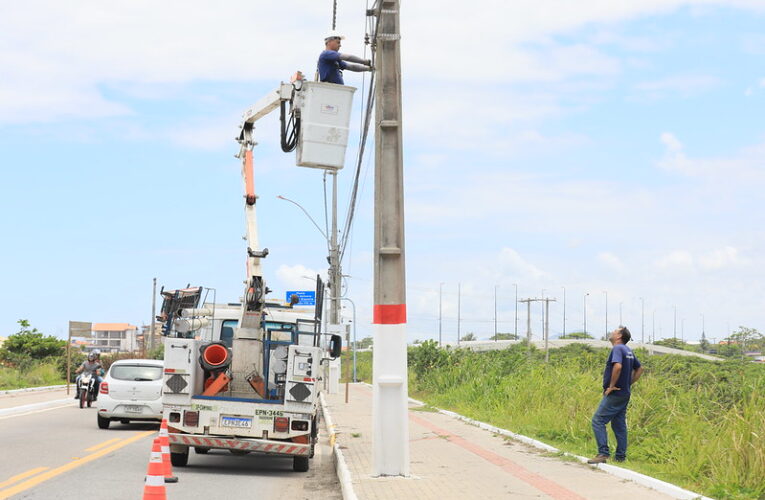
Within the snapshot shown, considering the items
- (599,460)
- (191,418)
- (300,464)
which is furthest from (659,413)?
(191,418)

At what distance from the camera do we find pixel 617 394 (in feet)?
42.8

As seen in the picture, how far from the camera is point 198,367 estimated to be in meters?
14.7

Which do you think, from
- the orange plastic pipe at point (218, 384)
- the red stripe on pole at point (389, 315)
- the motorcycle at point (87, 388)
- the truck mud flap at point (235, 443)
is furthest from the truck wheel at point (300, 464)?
the motorcycle at point (87, 388)

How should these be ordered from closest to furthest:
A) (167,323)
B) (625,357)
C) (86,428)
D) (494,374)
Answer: (625,357)
(167,323)
(86,428)
(494,374)

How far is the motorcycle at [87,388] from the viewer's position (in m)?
28.9

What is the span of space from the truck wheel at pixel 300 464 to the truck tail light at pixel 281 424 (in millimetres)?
799

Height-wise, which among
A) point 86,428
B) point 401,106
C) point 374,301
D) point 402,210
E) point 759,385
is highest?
point 401,106

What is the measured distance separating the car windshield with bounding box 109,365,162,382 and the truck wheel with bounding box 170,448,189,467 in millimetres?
7295

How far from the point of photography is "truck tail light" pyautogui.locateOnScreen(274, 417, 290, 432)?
14.2 meters

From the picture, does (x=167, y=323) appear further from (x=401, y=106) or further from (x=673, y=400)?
(x=673, y=400)

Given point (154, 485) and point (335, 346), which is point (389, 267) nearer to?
point (335, 346)

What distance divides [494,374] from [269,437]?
50.8 ft

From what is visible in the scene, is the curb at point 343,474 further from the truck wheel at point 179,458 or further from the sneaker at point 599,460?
the sneaker at point 599,460

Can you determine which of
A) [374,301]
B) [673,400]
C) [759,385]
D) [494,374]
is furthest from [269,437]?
[494,374]
